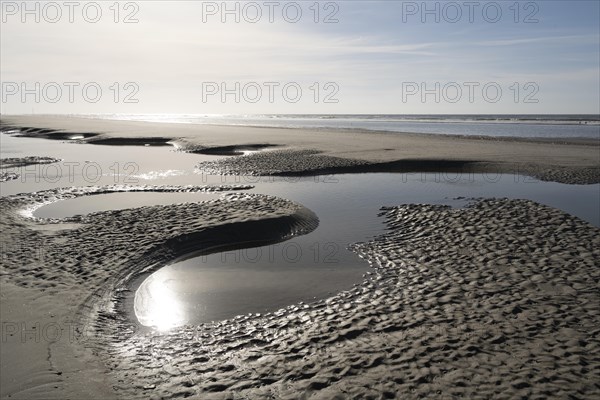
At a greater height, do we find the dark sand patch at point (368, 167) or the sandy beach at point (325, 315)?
the dark sand patch at point (368, 167)

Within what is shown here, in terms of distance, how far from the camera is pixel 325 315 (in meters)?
11.0

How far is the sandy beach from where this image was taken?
820 centimetres

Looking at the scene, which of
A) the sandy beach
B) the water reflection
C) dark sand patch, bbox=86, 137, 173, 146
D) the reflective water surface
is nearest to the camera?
the sandy beach

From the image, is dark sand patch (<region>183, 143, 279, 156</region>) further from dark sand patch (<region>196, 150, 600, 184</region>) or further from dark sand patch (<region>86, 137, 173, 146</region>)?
dark sand patch (<region>86, 137, 173, 146</region>)

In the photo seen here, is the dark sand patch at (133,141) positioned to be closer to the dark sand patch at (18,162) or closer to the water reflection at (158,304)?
the dark sand patch at (18,162)

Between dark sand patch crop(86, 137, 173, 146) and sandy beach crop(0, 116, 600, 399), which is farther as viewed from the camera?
dark sand patch crop(86, 137, 173, 146)

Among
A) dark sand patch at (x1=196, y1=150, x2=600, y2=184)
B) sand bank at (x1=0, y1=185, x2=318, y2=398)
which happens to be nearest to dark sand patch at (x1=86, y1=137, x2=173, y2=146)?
dark sand patch at (x1=196, y1=150, x2=600, y2=184)

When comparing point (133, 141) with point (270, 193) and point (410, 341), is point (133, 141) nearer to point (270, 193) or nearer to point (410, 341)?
point (270, 193)

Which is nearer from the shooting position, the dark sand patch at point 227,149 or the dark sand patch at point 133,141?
the dark sand patch at point 227,149

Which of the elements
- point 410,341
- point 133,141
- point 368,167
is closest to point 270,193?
point 368,167

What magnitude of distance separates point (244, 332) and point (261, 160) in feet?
91.8

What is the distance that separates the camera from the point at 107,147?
5169 cm

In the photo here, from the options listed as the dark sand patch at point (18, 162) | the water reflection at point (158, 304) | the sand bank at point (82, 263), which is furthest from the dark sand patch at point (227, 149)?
the water reflection at point (158, 304)

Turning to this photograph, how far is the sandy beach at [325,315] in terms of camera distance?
8.20 metres
